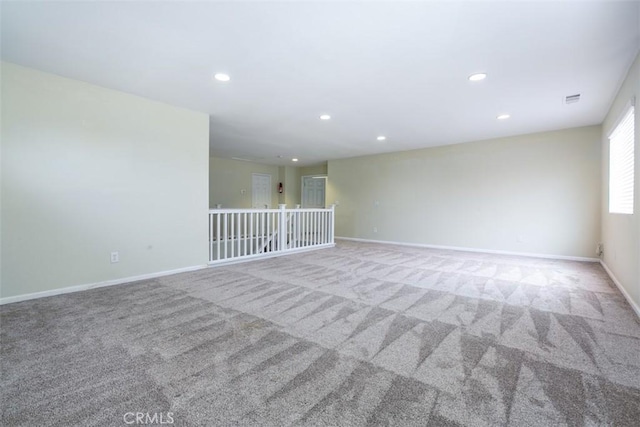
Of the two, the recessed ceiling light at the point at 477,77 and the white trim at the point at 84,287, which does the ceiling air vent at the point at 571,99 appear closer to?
the recessed ceiling light at the point at 477,77

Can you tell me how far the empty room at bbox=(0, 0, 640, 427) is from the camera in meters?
1.57

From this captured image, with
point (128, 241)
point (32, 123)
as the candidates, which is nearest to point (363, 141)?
point (128, 241)

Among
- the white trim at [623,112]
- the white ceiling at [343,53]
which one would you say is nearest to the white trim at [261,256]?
the white ceiling at [343,53]

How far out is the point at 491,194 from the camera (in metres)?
6.01

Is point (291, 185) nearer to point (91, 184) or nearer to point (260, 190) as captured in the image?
point (260, 190)

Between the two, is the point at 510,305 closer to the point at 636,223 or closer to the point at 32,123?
the point at 636,223

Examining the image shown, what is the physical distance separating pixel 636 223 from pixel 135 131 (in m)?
5.79

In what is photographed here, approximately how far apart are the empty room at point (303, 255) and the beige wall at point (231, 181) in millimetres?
3731

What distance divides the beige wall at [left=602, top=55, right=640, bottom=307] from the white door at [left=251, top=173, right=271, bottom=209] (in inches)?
341

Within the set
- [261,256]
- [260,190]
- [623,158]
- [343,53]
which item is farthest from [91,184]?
[260,190]

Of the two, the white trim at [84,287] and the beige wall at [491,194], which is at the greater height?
the beige wall at [491,194]

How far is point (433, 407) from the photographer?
1.42 m

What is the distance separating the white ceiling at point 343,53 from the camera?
6.90 ft

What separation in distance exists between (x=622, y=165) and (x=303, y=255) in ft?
16.2
